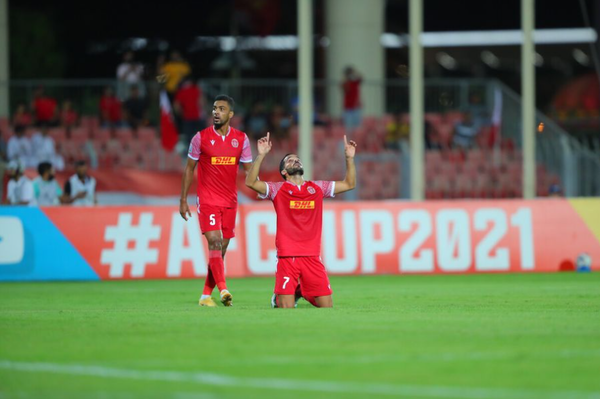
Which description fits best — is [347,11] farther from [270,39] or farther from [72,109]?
[270,39]

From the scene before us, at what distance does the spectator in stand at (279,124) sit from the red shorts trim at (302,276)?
15.6 meters

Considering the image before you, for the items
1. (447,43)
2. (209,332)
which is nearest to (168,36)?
(447,43)

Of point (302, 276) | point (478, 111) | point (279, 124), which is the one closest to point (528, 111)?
point (478, 111)

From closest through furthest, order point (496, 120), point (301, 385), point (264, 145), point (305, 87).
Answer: point (301, 385), point (264, 145), point (305, 87), point (496, 120)

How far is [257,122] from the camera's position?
28.7 m


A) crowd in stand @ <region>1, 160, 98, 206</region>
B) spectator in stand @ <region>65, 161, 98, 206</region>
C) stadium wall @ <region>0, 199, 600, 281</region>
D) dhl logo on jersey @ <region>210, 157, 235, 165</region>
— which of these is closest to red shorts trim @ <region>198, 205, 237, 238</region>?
dhl logo on jersey @ <region>210, 157, 235, 165</region>

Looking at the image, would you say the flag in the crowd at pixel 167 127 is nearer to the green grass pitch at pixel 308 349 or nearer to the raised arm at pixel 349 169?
the green grass pitch at pixel 308 349

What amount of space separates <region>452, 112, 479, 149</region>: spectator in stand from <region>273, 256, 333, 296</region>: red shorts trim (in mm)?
16064

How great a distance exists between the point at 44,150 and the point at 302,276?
14209 mm

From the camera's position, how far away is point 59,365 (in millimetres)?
8586

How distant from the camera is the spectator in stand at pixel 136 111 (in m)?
28.8

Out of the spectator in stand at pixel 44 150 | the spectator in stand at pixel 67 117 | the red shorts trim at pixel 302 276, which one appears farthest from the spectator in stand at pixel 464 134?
the red shorts trim at pixel 302 276

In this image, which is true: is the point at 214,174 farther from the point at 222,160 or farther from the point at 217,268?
the point at 217,268

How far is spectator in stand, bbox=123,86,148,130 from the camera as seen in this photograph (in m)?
28.8
